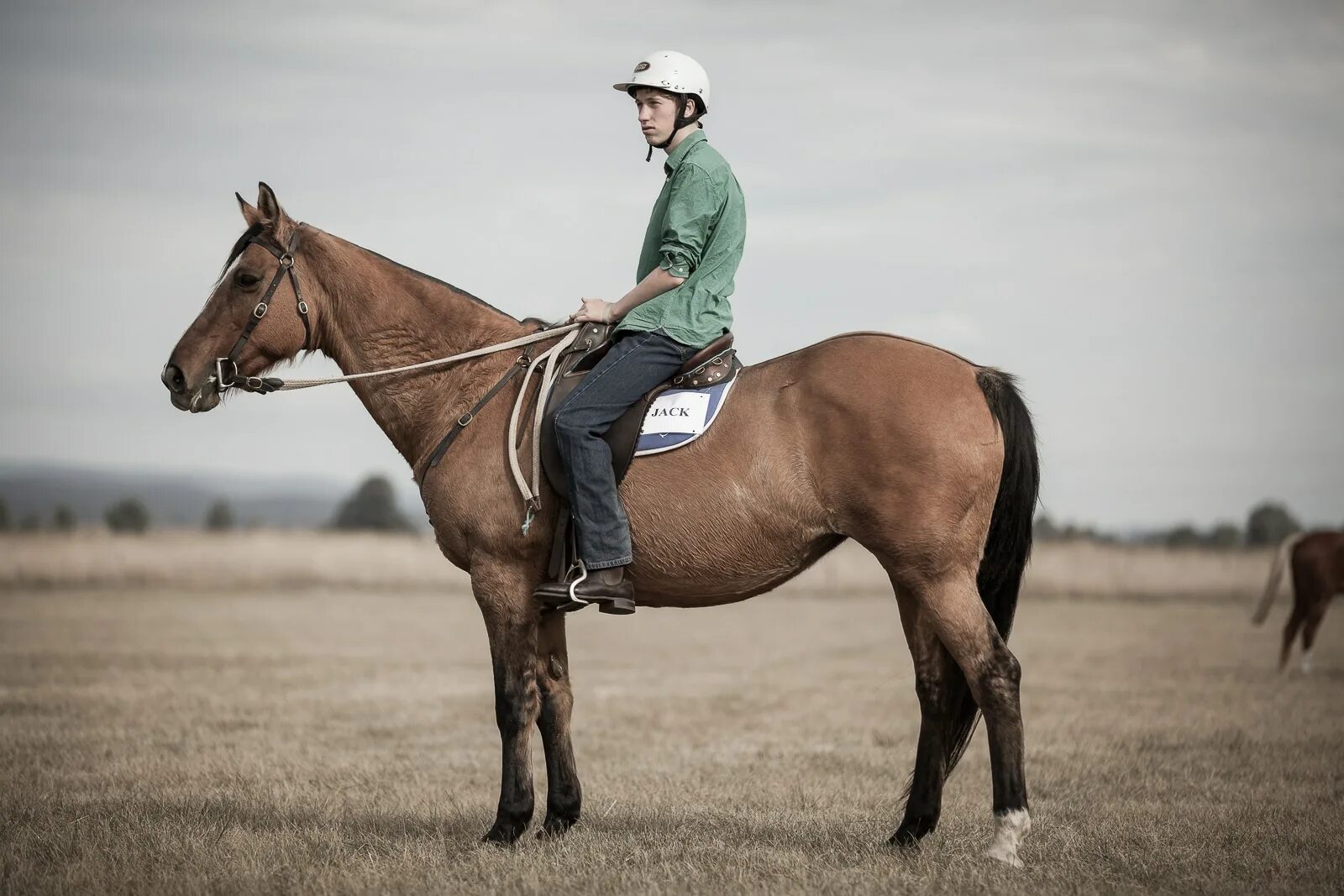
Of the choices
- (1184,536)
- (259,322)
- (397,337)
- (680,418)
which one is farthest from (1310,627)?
(1184,536)

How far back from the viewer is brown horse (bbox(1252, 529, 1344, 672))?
18672 millimetres

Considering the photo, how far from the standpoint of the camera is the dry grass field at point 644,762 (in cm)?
623

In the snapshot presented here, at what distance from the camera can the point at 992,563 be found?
6.69 metres

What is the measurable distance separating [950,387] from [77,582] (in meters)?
30.6

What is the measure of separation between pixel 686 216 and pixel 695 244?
0.15 meters

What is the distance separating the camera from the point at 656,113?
6.66 m

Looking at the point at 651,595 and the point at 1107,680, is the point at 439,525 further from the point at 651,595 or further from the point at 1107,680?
the point at 1107,680

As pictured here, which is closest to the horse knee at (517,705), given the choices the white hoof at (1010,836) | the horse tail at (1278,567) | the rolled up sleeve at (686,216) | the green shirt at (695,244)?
the green shirt at (695,244)

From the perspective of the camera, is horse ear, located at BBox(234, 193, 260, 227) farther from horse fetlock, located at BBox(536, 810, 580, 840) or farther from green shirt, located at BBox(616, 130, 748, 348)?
horse fetlock, located at BBox(536, 810, 580, 840)

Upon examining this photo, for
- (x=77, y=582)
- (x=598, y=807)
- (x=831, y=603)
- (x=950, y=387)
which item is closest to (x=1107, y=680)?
(x=598, y=807)

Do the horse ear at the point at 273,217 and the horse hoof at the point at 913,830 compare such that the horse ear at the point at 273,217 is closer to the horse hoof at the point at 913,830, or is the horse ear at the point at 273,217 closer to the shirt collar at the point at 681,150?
the shirt collar at the point at 681,150

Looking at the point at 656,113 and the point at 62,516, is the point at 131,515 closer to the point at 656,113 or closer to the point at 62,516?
the point at 62,516

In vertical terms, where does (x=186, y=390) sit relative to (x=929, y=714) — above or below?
above

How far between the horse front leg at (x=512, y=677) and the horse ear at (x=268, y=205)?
2.27 meters
